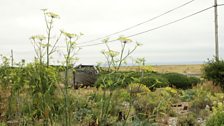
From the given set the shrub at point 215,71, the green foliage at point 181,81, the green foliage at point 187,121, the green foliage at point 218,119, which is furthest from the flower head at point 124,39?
the green foliage at point 181,81

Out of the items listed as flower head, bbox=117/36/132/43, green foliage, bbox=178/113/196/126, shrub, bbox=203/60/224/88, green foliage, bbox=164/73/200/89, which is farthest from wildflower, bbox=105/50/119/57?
green foliage, bbox=164/73/200/89

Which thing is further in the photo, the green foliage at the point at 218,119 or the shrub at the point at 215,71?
the shrub at the point at 215,71

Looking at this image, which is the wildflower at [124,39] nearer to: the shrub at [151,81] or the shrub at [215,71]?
the shrub at [151,81]

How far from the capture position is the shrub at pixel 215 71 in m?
19.4

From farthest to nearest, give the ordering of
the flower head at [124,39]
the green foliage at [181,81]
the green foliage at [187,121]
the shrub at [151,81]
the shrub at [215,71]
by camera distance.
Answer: the green foliage at [181,81], the shrub at [215,71], the green foliage at [187,121], the shrub at [151,81], the flower head at [124,39]

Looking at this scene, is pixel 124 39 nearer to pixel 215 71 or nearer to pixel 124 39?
pixel 124 39

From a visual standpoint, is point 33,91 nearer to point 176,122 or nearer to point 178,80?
point 176,122

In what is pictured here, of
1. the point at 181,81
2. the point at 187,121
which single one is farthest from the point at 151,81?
the point at 187,121

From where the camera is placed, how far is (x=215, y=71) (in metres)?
19.5

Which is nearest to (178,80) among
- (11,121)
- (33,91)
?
(11,121)

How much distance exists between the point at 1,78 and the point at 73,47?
560 cm

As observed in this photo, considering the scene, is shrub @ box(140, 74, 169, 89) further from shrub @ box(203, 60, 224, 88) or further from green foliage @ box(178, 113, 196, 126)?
shrub @ box(203, 60, 224, 88)

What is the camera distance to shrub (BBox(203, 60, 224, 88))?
19391mm

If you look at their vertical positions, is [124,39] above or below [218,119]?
above
